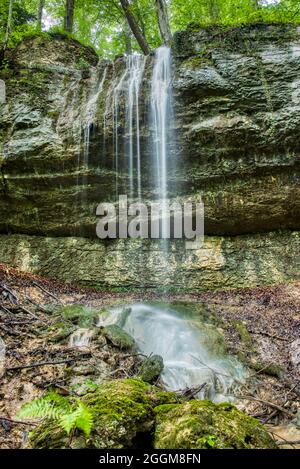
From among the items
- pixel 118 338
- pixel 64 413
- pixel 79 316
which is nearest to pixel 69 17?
pixel 79 316

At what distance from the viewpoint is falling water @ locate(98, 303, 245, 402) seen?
372cm

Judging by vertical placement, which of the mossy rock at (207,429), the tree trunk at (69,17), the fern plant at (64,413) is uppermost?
the tree trunk at (69,17)

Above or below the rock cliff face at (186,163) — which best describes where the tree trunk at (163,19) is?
above

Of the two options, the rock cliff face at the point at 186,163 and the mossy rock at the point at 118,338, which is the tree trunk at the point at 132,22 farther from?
the mossy rock at the point at 118,338

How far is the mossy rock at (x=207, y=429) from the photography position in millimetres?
1757

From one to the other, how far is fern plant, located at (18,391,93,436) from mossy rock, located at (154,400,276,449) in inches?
19.7

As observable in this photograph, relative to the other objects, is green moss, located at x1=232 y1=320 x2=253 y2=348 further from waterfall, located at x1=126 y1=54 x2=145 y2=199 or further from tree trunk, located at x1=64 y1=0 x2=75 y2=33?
tree trunk, located at x1=64 y1=0 x2=75 y2=33

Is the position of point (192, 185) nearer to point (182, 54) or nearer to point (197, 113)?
point (197, 113)

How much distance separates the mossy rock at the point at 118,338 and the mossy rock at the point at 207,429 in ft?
7.13

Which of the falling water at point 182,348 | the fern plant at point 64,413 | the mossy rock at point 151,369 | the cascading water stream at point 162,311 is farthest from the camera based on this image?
the cascading water stream at point 162,311

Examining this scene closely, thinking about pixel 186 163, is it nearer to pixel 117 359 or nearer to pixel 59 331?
pixel 59 331

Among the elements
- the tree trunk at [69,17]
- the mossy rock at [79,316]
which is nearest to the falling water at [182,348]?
the mossy rock at [79,316]

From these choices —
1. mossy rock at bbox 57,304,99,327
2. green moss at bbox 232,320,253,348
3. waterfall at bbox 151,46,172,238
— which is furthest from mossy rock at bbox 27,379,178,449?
waterfall at bbox 151,46,172,238
